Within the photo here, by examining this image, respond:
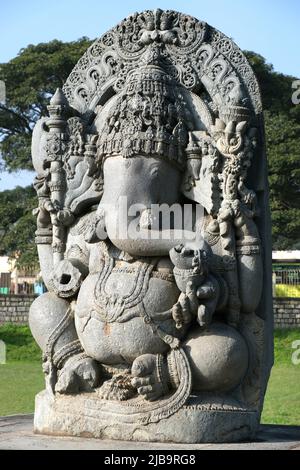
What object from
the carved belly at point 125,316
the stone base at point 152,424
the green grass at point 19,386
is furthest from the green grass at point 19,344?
the carved belly at point 125,316

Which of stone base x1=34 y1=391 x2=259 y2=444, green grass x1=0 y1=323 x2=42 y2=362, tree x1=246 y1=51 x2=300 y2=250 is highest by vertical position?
tree x1=246 y1=51 x2=300 y2=250

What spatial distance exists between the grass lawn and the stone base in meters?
3.78

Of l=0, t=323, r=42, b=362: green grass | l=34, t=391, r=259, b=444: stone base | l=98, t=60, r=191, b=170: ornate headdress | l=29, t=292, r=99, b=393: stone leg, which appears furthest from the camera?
l=0, t=323, r=42, b=362: green grass

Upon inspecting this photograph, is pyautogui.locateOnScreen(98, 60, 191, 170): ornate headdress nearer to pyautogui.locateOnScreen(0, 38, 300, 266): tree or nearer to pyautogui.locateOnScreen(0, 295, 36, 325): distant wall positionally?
pyautogui.locateOnScreen(0, 38, 300, 266): tree

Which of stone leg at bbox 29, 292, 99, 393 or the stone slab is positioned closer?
the stone slab

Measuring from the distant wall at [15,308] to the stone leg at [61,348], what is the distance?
15.4m

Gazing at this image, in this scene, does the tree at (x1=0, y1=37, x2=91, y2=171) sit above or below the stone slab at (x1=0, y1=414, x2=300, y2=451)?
above

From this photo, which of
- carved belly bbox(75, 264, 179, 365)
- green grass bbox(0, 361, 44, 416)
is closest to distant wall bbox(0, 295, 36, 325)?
green grass bbox(0, 361, 44, 416)

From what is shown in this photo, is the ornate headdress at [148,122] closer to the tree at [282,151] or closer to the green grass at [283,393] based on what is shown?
the green grass at [283,393]

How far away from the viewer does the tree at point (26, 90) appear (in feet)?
75.0

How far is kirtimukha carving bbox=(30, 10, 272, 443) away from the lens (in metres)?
5.97

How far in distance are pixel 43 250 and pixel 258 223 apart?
1.63 m

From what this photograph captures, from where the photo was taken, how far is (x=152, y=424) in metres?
5.83
